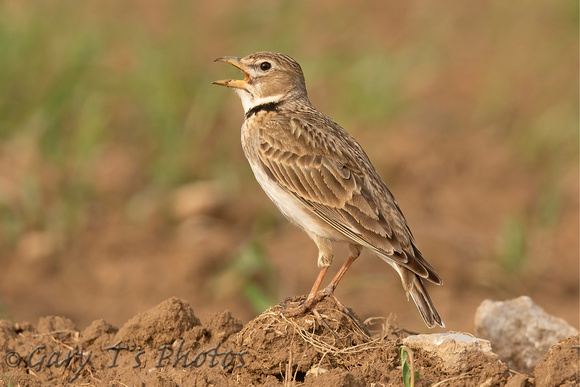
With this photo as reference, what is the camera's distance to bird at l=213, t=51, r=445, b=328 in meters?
5.34

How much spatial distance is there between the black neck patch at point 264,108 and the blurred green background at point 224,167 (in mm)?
1210

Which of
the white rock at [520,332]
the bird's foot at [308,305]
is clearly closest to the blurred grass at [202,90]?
the white rock at [520,332]

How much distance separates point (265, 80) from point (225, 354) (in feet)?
6.67

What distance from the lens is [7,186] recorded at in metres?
9.08

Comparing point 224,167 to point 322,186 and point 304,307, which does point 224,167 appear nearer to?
point 322,186

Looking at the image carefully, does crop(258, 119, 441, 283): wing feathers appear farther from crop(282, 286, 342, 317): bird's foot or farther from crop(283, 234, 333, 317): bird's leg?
crop(282, 286, 342, 317): bird's foot

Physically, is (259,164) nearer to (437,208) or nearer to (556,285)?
(556,285)

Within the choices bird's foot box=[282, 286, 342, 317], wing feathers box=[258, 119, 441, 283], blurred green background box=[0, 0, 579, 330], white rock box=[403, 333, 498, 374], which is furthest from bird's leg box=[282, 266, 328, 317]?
blurred green background box=[0, 0, 579, 330]

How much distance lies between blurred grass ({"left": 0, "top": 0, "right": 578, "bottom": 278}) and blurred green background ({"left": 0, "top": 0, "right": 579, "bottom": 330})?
0.03 metres

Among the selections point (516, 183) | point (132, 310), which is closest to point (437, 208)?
point (516, 183)

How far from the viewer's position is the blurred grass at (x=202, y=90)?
931 centimetres

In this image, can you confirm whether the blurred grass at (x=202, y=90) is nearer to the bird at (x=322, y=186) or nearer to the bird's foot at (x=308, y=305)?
the bird at (x=322, y=186)

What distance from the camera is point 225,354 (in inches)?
199

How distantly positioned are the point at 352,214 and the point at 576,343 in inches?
57.7
